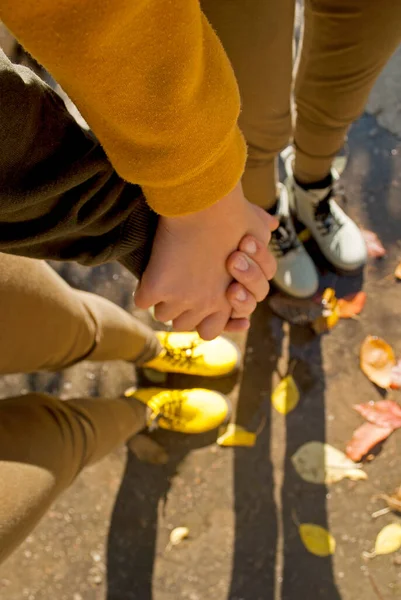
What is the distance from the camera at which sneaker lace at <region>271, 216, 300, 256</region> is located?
161 centimetres

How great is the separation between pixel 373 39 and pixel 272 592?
4.46ft

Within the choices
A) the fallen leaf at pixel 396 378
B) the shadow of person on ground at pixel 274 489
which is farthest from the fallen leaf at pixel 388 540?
the fallen leaf at pixel 396 378

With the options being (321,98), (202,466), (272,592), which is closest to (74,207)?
(321,98)

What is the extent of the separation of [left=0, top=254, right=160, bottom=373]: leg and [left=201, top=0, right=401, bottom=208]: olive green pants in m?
0.51

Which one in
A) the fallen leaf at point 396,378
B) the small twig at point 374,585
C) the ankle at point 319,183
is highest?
the ankle at point 319,183

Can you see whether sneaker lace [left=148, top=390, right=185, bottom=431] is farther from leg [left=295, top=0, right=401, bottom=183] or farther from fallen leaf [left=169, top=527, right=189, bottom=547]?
leg [left=295, top=0, right=401, bottom=183]

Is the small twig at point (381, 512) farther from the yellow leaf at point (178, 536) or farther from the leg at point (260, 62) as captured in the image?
the leg at point (260, 62)

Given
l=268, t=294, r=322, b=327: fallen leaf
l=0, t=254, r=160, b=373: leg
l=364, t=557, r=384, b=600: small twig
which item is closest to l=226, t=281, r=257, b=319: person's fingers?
l=0, t=254, r=160, b=373: leg

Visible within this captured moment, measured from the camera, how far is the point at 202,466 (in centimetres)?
159

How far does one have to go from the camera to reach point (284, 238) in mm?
1624

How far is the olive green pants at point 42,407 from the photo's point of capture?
870mm

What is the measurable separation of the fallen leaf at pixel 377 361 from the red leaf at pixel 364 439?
13cm

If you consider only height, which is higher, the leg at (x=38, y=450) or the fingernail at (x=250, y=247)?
the fingernail at (x=250, y=247)

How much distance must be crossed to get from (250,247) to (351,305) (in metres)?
0.99
